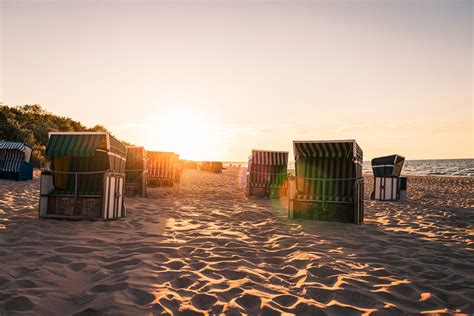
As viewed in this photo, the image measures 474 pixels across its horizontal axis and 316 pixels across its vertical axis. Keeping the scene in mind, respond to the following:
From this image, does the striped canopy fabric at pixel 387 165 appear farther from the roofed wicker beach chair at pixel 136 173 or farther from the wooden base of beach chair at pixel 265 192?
the roofed wicker beach chair at pixel 136 173

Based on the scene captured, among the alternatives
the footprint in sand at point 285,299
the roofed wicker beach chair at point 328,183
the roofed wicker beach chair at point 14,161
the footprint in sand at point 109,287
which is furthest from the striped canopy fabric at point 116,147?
the roofed wicker beach chair at point 14,161

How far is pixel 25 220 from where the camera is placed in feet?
25.2

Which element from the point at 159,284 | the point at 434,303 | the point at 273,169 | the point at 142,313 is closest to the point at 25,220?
the point at 159,284

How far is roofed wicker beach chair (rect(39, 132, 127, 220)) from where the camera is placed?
7930 millimetres

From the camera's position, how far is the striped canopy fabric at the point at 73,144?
775 cm

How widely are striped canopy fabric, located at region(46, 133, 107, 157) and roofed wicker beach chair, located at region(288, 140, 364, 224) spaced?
5565 mm

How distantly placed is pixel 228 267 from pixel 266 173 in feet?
35.9

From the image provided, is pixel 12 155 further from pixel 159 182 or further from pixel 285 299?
pixel 285 299

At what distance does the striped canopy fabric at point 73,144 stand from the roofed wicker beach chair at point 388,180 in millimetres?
13251

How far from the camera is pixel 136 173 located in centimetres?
1471

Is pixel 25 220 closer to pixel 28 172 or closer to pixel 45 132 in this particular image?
pixel 28 172

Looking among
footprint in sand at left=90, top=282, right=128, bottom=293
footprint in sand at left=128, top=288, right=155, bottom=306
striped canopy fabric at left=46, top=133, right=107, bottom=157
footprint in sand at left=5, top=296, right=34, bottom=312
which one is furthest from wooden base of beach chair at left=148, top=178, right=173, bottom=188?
footprint in sand at left=5, top=296, right=34, bottom=312

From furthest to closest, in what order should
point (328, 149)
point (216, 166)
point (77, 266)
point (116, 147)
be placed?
point (216, 166) < point (328, 149) < point (116, 147) < point (77, 266)

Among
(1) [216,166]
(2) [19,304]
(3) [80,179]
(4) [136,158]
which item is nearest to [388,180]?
(4) [136,158]
